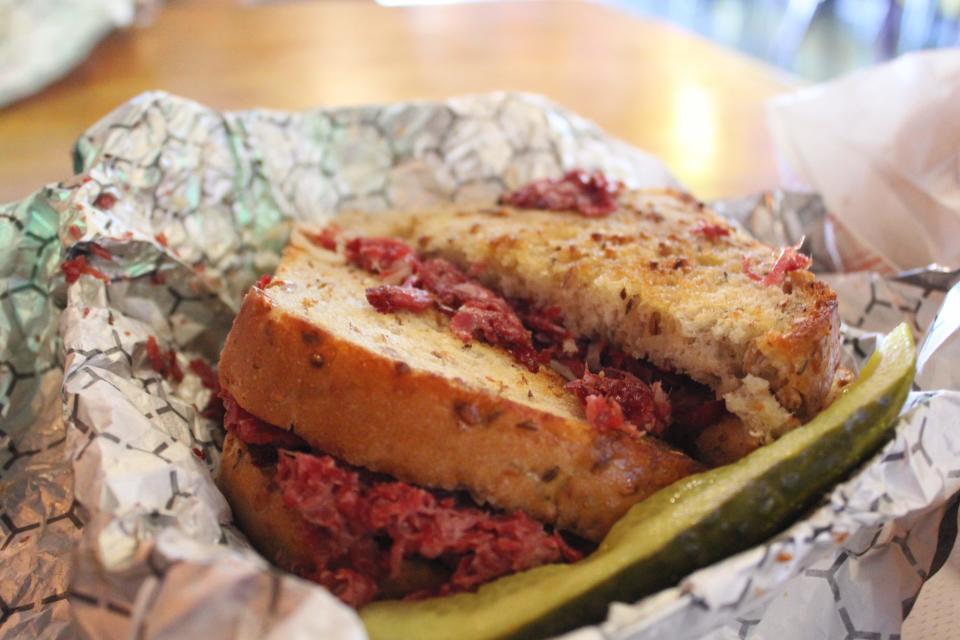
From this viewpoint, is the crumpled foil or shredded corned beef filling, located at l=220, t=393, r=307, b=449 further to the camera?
shredded corned beef filling, located at l=220, t=393, r=307, b=449

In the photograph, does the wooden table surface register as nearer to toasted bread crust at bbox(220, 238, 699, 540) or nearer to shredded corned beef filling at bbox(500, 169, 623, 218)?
shredded corned beef filling at bbox(500, 169, 623, 218)

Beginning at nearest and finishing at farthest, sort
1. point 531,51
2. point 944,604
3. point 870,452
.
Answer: point 870,452 < point 944,604 < point 531,51

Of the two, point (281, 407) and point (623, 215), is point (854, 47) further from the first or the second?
point (281, 407)

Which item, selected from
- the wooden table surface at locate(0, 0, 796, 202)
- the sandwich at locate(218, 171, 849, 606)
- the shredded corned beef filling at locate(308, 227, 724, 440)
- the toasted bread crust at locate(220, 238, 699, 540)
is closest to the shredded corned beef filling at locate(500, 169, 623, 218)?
the sandwich at locate(218, 171, 849, 606)

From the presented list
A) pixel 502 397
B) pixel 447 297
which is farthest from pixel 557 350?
pixel 502 397

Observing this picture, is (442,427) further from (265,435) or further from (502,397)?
(265,435)

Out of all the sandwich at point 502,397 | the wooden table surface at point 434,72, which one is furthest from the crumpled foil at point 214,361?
the wooden table surface at point 434,72

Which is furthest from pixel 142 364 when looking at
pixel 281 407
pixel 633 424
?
Answer: pixel 633 424
